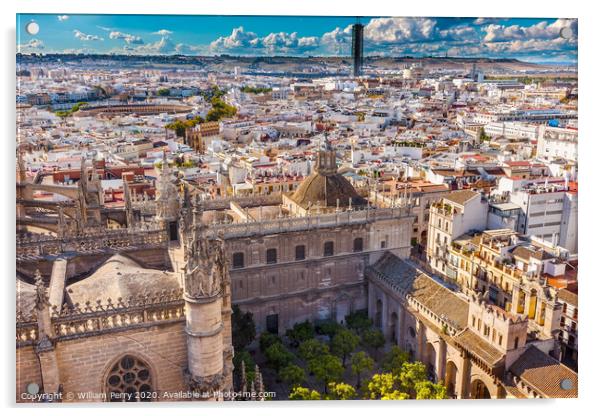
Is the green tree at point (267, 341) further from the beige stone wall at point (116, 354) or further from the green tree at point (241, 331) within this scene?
the beige stone wall at point (116, 354)

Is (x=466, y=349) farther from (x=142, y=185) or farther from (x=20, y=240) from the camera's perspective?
(x=142, y=185)

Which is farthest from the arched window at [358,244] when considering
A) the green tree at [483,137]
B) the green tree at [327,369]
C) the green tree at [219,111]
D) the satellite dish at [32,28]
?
the green tree at [483,137]

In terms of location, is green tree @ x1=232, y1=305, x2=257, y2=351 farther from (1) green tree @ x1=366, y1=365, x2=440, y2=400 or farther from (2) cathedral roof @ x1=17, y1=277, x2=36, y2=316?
(2) cathedral roof @ x1=17, y1=277, x2=36, y2=316

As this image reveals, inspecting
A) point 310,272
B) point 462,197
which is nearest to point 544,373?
point 310,272

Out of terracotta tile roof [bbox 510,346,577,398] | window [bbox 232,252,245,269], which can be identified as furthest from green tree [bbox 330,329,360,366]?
terracotta tile roof [bbox 510,346,577,398]

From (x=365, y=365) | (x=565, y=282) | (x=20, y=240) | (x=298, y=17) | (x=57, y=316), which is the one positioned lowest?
(x=365, y=365)

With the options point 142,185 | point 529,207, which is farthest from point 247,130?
point 529,207
